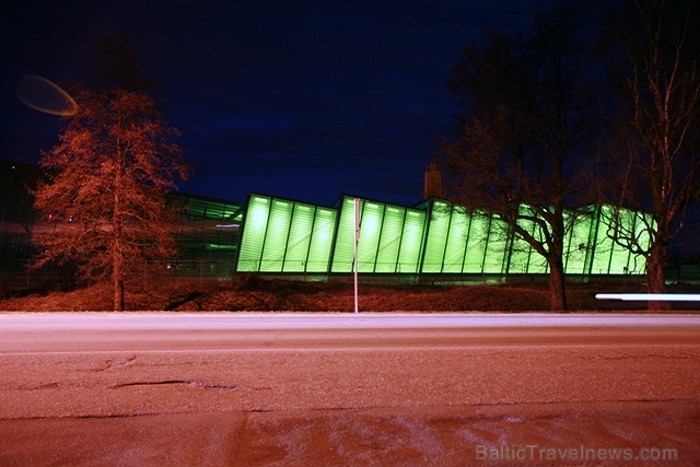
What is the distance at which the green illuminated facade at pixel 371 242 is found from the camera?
38.3 metres

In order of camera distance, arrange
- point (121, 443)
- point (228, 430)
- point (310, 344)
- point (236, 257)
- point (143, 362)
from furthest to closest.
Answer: point (236, 257) < point (310, 344) < point (143, 362) < point (228, 430) < point (121, 443)

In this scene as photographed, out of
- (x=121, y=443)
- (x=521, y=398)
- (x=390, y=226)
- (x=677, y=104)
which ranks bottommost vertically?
(x=121, y=443)

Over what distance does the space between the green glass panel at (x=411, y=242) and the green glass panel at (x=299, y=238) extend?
639cm

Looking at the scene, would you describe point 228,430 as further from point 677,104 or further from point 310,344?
point 677,104

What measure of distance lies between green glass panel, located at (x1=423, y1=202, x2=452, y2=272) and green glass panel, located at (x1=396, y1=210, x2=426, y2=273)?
0.54 m

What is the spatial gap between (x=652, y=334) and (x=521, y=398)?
7.59 meters

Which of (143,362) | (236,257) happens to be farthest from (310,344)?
(236,257)

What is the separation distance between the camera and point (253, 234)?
38.0 metres

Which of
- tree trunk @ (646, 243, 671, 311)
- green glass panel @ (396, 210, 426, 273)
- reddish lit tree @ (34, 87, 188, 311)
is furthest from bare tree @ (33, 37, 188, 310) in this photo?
green glass panel @ (396, 210, 426, 273)

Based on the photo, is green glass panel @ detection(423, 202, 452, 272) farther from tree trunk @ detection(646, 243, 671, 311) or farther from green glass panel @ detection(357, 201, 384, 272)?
tree trunk @ detection(646, 243, 671, 311)

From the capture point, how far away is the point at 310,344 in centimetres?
1109

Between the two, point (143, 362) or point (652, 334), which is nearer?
point (143, 362)

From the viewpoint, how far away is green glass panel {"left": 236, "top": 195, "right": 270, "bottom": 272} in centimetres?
3771

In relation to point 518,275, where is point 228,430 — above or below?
below
